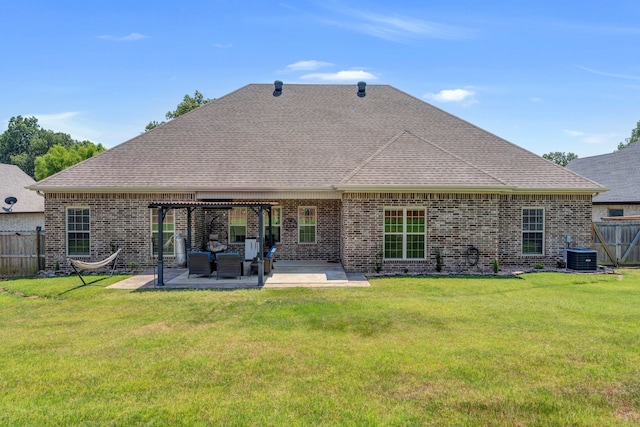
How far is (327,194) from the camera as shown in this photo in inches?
586

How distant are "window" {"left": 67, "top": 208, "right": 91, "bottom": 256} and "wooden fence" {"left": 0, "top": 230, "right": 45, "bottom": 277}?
3.45ft

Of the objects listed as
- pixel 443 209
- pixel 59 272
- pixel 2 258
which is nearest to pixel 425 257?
pixel 443 209

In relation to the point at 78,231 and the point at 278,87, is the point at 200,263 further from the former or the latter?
the point at 278,87

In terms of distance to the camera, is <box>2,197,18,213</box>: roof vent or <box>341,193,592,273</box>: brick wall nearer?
<box>341,193,592,273</box>: brick wall

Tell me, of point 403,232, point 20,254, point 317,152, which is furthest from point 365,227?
point 20,254

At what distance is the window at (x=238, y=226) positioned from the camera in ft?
54.9

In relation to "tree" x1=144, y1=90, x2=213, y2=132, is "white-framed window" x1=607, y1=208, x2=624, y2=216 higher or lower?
lower

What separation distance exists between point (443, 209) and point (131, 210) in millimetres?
11031

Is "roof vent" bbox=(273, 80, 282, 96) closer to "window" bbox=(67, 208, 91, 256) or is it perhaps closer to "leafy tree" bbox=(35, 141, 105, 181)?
"window" bbox=(67, 208, 91, 256)

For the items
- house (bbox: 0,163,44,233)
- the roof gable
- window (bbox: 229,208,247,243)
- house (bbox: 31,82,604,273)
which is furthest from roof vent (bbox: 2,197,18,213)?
the roof gable

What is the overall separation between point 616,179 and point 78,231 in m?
28.4

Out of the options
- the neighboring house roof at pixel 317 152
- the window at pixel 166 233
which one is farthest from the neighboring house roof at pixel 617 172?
the window at pixel 166 233

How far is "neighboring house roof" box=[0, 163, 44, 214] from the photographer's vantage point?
23.9 metres

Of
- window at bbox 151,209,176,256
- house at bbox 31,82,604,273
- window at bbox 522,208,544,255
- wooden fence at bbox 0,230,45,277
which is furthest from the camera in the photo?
window at bbox 522,208,544,255
